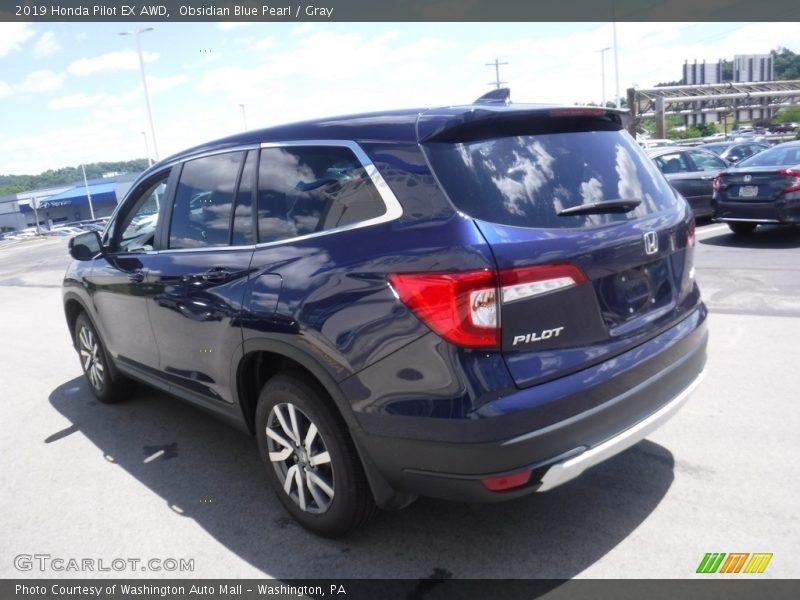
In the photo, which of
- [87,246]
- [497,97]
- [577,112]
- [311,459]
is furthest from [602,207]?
[87,246]

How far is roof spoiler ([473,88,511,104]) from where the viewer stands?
10.3ft

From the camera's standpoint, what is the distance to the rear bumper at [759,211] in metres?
9.77

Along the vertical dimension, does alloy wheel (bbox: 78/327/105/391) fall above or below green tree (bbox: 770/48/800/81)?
below

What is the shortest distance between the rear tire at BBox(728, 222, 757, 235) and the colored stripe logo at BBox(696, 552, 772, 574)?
9.28m


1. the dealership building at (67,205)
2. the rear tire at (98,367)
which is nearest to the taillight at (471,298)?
the rear tire at (98,367)

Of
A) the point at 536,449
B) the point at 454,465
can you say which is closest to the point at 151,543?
the point at 454,465

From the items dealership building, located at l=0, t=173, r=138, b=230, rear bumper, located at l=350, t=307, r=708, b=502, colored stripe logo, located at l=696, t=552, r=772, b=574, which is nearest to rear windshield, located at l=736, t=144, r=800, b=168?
rear bumper, located at l=350, t=307, r=708, b=502

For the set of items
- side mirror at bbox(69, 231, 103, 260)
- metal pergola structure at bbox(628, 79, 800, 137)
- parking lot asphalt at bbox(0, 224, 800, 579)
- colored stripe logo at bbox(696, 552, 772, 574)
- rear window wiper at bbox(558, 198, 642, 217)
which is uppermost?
metal pergola structure at bbox(628, 79, 800, 137)

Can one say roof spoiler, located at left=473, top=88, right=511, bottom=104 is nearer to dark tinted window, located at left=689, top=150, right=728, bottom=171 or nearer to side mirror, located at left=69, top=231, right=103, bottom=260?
side mirror, located at left=69, top=231, right=103, bottom=260

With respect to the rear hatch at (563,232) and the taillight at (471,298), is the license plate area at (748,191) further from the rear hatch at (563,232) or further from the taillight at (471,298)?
the taillight at (471,298)

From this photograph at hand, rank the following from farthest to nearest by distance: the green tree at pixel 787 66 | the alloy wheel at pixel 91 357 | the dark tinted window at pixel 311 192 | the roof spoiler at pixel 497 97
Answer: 1. the green tree at pixel 787 66
2. the alloy wheel at pixel 91 357
3. the roof spoiler at pixel 497 97
4. the dark tinted window at pixel 311 192

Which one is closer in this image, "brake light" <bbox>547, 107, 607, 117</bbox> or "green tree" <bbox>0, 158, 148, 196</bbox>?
"brake light" <bbox>547, 107, 607, 117</bbox>

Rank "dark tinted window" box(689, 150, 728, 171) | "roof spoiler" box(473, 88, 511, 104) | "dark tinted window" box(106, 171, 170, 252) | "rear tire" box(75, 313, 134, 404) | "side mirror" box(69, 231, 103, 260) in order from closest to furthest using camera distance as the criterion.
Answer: "roof spoiler" box(473, 88, 511, 104)
"dark tinted window" box(106, 171, 170, 252)
"side mirror" box(69, 231, 103, 260)
"rear tire" box(75, 313, 134, 404)
"dark tinted window" box(689, 150, 728, 171)

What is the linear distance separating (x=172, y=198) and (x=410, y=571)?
2629 millimetres
